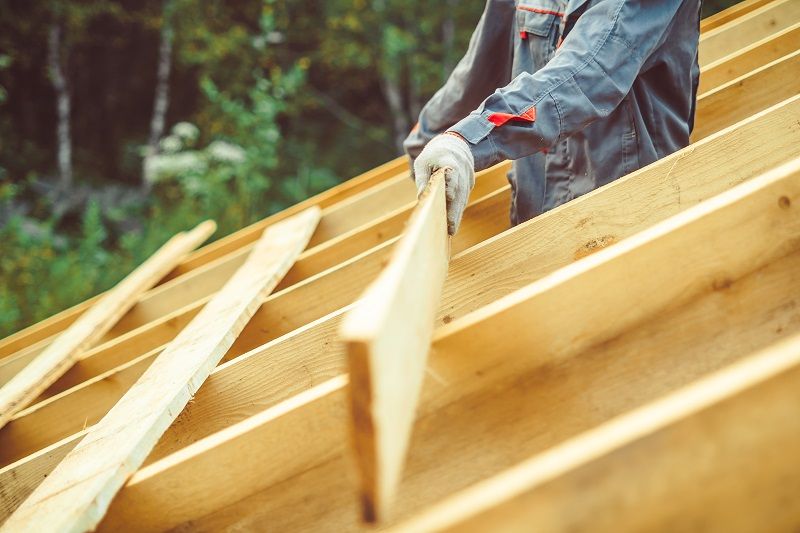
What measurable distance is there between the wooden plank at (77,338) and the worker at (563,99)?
142 centimetres

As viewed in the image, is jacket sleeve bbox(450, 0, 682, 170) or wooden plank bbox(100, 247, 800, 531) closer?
wooden plank bbox(100, 247, 800, 531)

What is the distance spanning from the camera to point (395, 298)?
2.43 feet

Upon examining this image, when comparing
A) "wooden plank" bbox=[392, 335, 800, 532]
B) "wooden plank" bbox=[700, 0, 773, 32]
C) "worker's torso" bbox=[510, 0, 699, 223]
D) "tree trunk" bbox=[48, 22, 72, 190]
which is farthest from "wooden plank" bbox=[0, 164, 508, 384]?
"tree trunk" bbox=[48, 22, 72, 190]

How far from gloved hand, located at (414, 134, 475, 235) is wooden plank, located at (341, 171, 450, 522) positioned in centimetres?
33

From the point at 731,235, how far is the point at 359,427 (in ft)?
2.22

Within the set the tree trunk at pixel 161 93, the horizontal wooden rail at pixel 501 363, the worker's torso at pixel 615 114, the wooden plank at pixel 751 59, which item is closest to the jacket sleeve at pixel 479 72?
the worker's torso at pixel 615 114

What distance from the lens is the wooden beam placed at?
1.33 meters

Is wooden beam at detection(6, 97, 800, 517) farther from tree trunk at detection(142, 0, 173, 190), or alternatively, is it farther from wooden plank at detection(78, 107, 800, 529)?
tree trunk at detection(142, 0, 173, 190)

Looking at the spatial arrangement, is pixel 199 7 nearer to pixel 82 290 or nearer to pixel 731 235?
pixel 82 290

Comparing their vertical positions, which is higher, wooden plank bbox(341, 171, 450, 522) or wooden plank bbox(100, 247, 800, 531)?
wooden plank bbox(341, 171, 450, 522)

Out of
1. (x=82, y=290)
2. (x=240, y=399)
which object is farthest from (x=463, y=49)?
(x=240, y=399)

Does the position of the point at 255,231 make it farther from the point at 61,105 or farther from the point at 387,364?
the point at 61,105

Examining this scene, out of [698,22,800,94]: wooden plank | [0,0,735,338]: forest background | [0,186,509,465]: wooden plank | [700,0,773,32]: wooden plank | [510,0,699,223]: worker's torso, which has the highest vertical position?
[510,0,699,223]: worker's torso

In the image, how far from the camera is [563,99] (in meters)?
1.34
